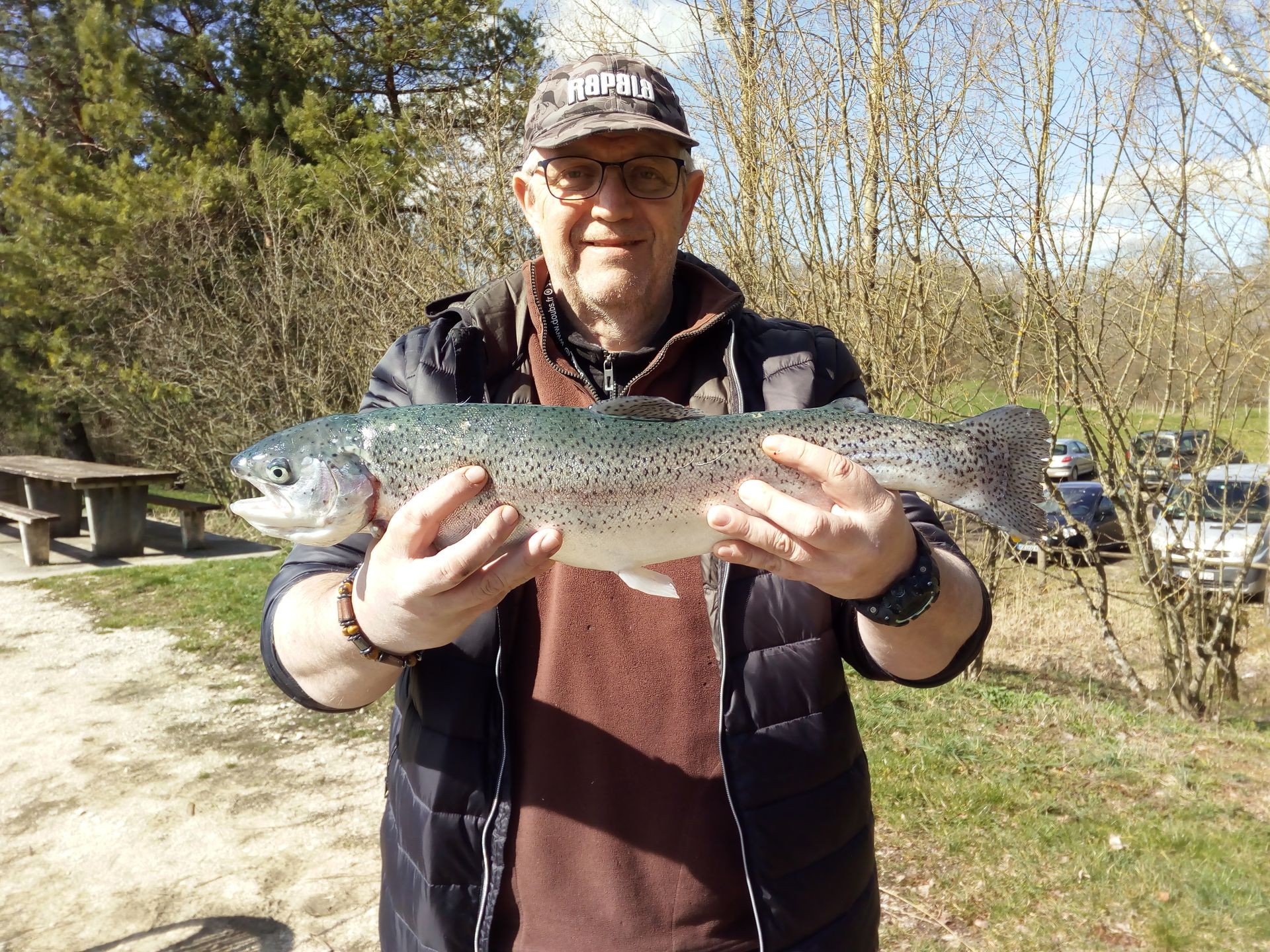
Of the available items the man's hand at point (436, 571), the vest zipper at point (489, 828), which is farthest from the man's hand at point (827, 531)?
the vest zipper at point (489, 828)

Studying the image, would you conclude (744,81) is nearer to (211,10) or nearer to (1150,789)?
(1150,789)

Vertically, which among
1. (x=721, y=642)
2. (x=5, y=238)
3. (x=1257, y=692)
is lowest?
(x=1257, y=692)

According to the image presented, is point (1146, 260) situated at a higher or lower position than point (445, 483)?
higher

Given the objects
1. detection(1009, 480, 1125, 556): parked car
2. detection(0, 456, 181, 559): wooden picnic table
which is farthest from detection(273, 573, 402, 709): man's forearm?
detection(0, 456, 181, 559): wooden picnic table

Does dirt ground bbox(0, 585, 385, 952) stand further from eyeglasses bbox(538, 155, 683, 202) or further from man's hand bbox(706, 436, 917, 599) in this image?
eyeglasses bbox(538, 155, 683, 202)

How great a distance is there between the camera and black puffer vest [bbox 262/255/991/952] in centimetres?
217

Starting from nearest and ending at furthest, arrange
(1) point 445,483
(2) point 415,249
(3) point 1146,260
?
(1) point 445,483
(3) point 1146,260
(2) point 415,249

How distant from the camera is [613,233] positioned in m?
2.48

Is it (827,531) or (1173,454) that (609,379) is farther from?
(1173,454)

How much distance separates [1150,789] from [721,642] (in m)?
4.96

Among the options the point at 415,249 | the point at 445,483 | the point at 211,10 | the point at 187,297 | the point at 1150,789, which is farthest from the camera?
the point at 211,10

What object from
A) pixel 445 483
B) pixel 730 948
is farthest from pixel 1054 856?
pixel 445 483

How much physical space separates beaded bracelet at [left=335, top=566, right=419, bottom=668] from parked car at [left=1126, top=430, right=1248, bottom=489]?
7274 millimetres

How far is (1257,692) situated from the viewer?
991 centimetres
